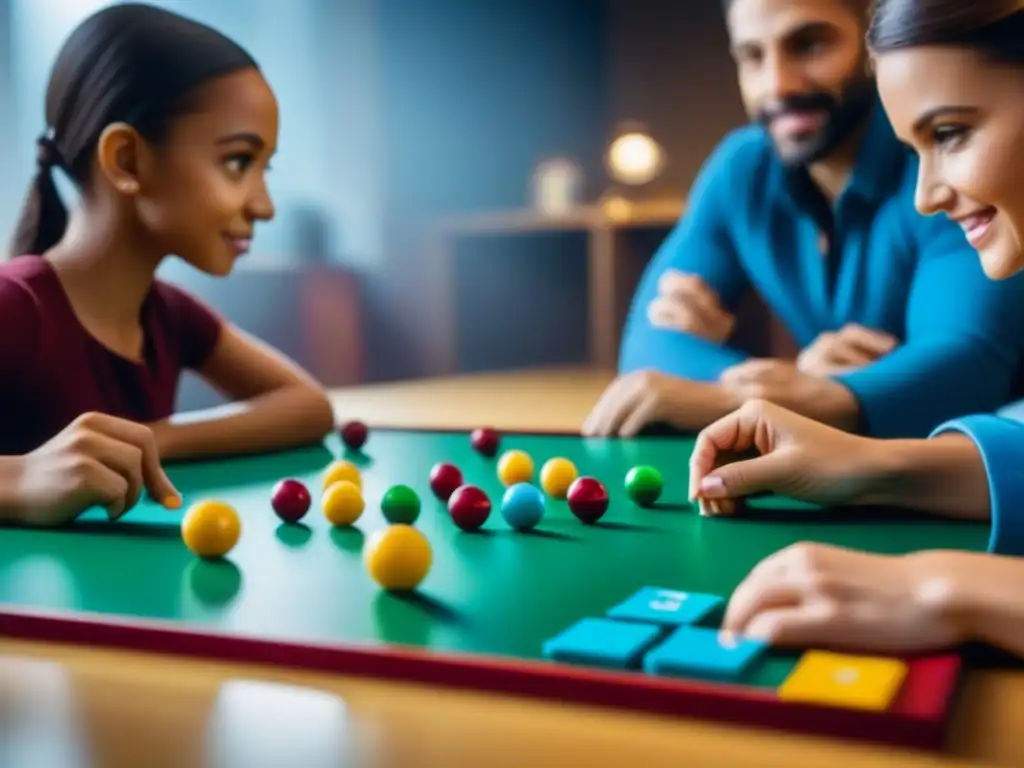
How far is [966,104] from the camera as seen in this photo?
2.55 feet

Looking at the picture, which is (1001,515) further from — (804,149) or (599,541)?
(804,149)

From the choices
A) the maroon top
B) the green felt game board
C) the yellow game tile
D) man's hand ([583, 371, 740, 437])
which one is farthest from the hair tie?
the yellow game tile

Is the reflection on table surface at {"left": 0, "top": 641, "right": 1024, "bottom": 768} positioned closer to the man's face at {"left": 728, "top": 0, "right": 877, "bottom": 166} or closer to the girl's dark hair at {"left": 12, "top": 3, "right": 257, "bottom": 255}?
the girl's dark hair at {"left": 12, "top": 3, "right": 257, "bottom": 255}

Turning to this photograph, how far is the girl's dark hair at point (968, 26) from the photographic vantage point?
767mm

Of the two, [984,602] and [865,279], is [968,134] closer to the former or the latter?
[984,602]

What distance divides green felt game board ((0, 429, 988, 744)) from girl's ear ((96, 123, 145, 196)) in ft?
1.04

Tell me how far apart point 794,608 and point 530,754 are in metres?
0.16

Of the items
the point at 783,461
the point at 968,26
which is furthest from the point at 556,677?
the point at 968,26

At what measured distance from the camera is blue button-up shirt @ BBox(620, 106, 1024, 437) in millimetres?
1320

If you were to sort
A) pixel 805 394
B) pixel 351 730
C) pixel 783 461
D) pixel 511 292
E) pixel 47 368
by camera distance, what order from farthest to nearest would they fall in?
1. pixel 511 292
2. pixel 805 394
3. pixel 47 368
4. pixel 783 461
5. pixel 351 730

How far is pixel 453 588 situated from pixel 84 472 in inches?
13.4

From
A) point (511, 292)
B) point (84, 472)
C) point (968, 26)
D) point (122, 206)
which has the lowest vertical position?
point (511, 292)

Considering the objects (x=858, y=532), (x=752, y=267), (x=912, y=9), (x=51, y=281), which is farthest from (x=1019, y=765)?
(x=752, y=267)

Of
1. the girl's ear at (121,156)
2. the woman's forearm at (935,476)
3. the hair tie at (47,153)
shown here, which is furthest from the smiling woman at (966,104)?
the hair tie at (47,153)
